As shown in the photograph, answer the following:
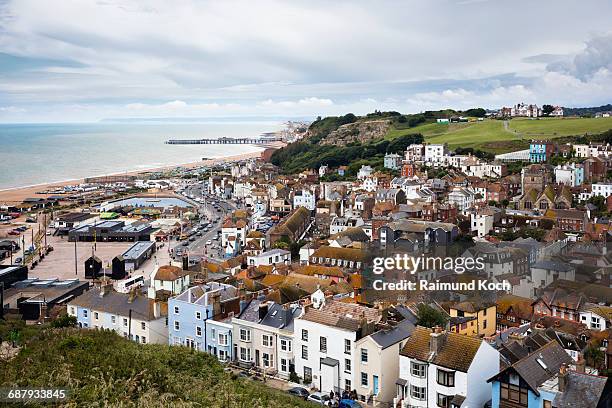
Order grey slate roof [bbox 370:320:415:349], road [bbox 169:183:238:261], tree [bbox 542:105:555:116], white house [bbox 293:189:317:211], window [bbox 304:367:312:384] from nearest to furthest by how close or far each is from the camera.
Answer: grey slate roof [bbox 370:320:415:349] → window [bbox 304:367:312:384] → road [bbox 169:183:238:261] → white house [bbox 293:189:317:211] → tree [bbox 542:105:555:116]

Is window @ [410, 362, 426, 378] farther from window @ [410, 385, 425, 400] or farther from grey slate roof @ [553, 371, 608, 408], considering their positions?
grey slate roof @ [553, 371, 608, 408]

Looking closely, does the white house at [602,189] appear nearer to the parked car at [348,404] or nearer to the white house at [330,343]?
the white house at [330,343]

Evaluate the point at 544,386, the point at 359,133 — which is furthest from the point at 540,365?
the point at 359,133

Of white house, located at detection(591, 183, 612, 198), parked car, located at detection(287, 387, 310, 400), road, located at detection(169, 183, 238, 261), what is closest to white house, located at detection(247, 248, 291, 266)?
road, located at detection(169, 183, 238, 261)

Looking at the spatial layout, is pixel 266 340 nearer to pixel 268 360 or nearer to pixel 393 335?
pixel 268 360

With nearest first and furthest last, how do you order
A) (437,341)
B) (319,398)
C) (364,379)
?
1. (437,341)
2. (319,398)
3. (364,379)

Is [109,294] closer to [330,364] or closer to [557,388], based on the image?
[330,364]

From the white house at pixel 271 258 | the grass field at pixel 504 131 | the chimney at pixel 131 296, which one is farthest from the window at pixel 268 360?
the grass field at pixel 504 131

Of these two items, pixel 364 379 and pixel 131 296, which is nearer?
pixel 364 379
